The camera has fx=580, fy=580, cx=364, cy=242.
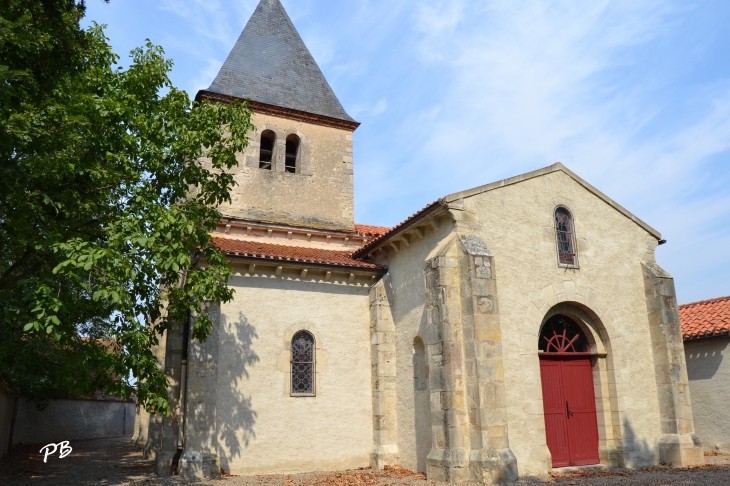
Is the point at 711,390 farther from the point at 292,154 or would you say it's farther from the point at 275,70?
the point at 275,70

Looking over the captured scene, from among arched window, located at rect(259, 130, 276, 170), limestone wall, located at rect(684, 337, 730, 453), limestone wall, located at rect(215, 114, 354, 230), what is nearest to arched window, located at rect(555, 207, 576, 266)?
limestone wall, located at rect(684, 337, 730, 453)

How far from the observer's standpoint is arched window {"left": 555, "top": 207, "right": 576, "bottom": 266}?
12.7 meters

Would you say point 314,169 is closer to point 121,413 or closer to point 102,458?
point 102,458

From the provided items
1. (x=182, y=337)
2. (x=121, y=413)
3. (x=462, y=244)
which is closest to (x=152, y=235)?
(x=182, y=337)

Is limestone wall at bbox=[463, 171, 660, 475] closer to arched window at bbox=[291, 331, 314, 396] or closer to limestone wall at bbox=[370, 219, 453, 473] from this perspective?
limestone wall at bbox=[370, 219, 453, 473]

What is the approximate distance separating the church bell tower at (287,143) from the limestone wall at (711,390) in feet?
32.5

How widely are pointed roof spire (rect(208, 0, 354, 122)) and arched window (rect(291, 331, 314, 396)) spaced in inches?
289

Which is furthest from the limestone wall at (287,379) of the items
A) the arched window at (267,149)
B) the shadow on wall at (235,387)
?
the arched window at (267,149)

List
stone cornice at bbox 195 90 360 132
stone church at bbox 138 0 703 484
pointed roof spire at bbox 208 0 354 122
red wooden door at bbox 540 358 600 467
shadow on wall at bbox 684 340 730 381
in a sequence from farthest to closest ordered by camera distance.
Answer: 1. pointed roof spire at bbox 208 0 354 122
2. stone cornice at bbox 195 90 360 132
3. shadow on wall at bbox 684 340 730 381
4. red wooden door at bbox 540 358 600 467
5. stone church at bbox 138 0 703 484

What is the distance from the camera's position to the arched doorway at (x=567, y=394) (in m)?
11.9

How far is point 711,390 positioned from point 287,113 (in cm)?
1357

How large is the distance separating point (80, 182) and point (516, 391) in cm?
865

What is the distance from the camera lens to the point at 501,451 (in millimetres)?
10211

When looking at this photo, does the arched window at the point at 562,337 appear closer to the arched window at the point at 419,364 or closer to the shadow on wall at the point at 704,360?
the arched window at the point at 419,364
